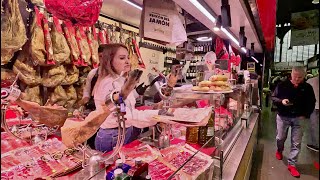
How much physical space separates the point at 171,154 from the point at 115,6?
9.01 ft

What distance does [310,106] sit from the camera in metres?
0.48

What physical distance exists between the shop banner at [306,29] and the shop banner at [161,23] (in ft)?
4.80

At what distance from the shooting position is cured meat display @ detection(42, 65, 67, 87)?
2926 mm

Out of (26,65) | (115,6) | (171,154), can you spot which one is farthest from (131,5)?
(171,154)

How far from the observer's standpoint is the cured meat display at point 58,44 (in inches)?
113

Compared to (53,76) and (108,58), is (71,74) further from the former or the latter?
(108,58)

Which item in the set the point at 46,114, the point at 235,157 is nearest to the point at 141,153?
the point at 46,114

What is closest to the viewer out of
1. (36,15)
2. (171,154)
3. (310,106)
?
(310,106)

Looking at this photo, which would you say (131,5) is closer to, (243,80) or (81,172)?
(81,172)

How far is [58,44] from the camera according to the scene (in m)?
2.88

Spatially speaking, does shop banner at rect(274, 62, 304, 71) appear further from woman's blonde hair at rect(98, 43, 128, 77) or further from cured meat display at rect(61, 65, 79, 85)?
cured meat display at rect(61, 65, 79, 85)

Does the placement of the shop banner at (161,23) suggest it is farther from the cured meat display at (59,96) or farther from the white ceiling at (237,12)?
the cured meat display at (59,96)

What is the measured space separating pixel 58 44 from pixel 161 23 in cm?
149

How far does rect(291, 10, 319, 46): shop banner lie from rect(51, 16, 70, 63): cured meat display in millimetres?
2752
